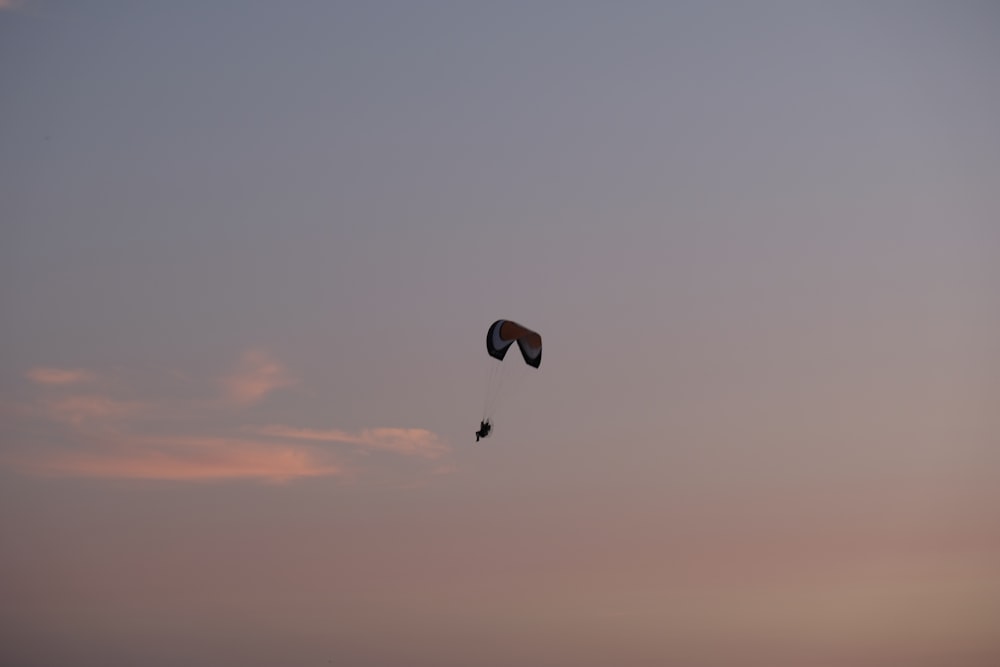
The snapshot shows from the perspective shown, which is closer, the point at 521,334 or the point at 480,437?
the point at 480,437

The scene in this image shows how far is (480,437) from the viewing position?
139ft

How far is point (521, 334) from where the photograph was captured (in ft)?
148

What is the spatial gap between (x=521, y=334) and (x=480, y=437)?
649cm

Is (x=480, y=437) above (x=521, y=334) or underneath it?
underneath
